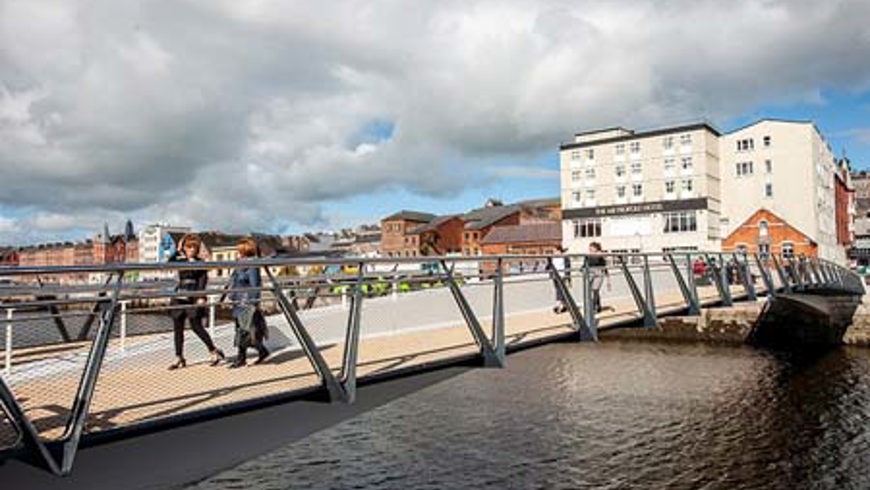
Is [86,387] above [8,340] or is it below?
below

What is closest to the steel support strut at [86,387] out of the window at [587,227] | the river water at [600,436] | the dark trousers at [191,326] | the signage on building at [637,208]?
the dark trousers at [191,326]

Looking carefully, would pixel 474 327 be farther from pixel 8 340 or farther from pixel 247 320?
pixel 8 340

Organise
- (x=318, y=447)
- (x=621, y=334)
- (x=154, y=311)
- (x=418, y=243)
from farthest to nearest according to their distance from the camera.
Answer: (x=418, y=243) < (x=621, y=334) < (x=318, y=447) < (x=154, y=311)

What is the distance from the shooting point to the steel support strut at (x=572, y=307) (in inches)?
398

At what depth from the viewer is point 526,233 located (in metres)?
88.1

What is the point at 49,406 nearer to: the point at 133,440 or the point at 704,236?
the point at 133,440

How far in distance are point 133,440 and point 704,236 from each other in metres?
62.6

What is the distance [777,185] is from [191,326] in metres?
63.8

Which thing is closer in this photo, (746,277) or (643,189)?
(746,277)

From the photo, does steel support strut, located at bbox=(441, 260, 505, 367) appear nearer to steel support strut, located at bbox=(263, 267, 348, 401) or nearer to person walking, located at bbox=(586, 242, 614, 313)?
steel support strut, located at bbox=(263, 267, 348, 401)

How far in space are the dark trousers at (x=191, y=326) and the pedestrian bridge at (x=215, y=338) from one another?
5.1 inches

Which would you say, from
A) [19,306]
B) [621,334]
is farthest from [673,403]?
[19,306]

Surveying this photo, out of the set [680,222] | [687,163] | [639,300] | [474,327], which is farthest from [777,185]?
[474,327]

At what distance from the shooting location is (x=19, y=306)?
4.10 metres
